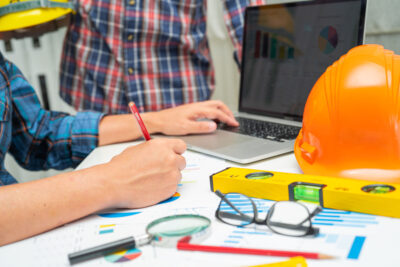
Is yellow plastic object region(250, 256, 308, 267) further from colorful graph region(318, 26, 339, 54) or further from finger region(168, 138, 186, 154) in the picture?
colorful graph region(318, 26, 339, 54)

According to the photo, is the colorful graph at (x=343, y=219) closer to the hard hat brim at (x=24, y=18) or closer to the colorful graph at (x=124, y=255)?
the colorful graph at (x=124, y=255)

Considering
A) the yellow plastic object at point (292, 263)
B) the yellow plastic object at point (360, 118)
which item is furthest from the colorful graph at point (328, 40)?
the yellow plastic object at point (292, 263)

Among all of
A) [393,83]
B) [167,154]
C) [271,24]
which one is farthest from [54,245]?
[271,24]

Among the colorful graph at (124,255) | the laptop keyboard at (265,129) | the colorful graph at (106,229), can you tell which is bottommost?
the colorful graph at (106,229)

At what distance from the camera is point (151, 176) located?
24.3 inches

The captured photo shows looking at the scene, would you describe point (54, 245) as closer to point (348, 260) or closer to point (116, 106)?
point (348, 260)

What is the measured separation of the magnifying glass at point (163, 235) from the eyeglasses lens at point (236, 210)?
4cm

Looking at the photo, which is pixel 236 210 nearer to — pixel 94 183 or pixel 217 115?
pixel 94 183

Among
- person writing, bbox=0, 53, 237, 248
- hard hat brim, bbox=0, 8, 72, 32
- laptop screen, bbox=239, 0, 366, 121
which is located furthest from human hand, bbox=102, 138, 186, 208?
hard hat brim, bbox=0, 8, 72, 32

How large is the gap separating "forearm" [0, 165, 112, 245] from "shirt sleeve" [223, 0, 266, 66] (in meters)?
0.89

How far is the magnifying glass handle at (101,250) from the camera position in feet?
1.48

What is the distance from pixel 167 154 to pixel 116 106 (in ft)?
2.89

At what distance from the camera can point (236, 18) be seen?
1.38 meters

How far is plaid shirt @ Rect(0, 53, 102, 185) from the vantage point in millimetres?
1046
